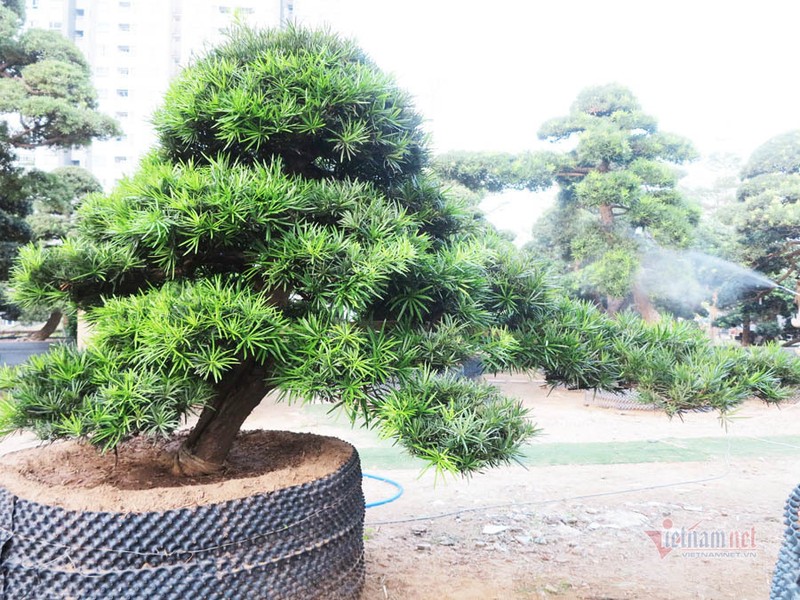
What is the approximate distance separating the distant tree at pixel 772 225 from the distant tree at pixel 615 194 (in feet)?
3.39

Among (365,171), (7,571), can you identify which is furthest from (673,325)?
(7,571)

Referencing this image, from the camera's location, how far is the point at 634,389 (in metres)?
1.33

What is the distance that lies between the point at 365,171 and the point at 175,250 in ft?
1.78

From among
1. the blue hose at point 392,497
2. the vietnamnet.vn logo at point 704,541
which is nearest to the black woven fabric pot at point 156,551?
the blue hose at point 392,497

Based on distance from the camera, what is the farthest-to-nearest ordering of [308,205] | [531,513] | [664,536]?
[531,513] < [664,536] < [308,205]

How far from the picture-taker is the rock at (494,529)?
7.91 feet

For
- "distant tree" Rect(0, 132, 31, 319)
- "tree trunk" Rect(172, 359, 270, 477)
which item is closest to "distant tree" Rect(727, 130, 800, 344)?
"tree trunk" Rect(172, 359, 270, 477)

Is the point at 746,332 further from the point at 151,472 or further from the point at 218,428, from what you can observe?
the point at 151,472

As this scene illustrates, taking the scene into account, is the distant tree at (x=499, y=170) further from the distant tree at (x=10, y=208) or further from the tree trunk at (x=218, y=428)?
the tree trunk at (x=218, y=428)

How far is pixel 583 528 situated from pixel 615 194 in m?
5.08

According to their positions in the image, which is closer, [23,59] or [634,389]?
[634,389]

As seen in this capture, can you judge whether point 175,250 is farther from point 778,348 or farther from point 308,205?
point 778,348

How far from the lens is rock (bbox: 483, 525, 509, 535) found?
2.41 meters

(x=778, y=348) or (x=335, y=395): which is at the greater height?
(x=778, y=348)
